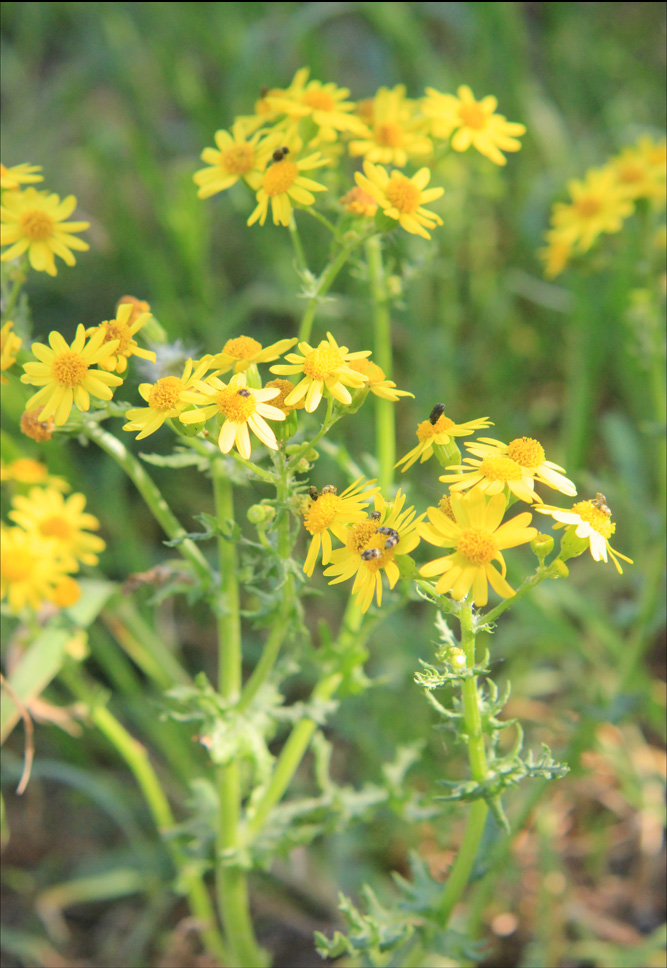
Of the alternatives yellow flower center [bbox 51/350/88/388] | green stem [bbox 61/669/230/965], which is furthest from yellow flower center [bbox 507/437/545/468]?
green stem [bbox 61/669/230/965]

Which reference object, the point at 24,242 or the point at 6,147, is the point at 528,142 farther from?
Answer: the point at 24,242

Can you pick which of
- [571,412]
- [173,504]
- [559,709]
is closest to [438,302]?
[571,412]

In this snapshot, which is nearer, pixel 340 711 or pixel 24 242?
pixel 24 242

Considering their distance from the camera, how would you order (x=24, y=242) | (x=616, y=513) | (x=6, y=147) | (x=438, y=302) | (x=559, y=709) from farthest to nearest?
(x=438, y=302) < (x=6, y=147) < (x=616, y=513) < (x=559, y=709) < (x=24, y=242)

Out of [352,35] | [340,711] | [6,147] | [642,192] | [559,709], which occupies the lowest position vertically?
[559,709]

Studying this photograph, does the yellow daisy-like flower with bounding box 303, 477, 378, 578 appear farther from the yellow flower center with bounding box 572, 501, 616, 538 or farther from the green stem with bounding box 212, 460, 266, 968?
the yellow flower center with bounding box 572, 501, 616, 538

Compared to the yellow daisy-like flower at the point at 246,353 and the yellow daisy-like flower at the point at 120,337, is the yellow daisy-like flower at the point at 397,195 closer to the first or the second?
the yellow daisy-like flower at the point at 246,353

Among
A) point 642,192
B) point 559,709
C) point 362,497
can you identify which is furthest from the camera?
point 559,709
